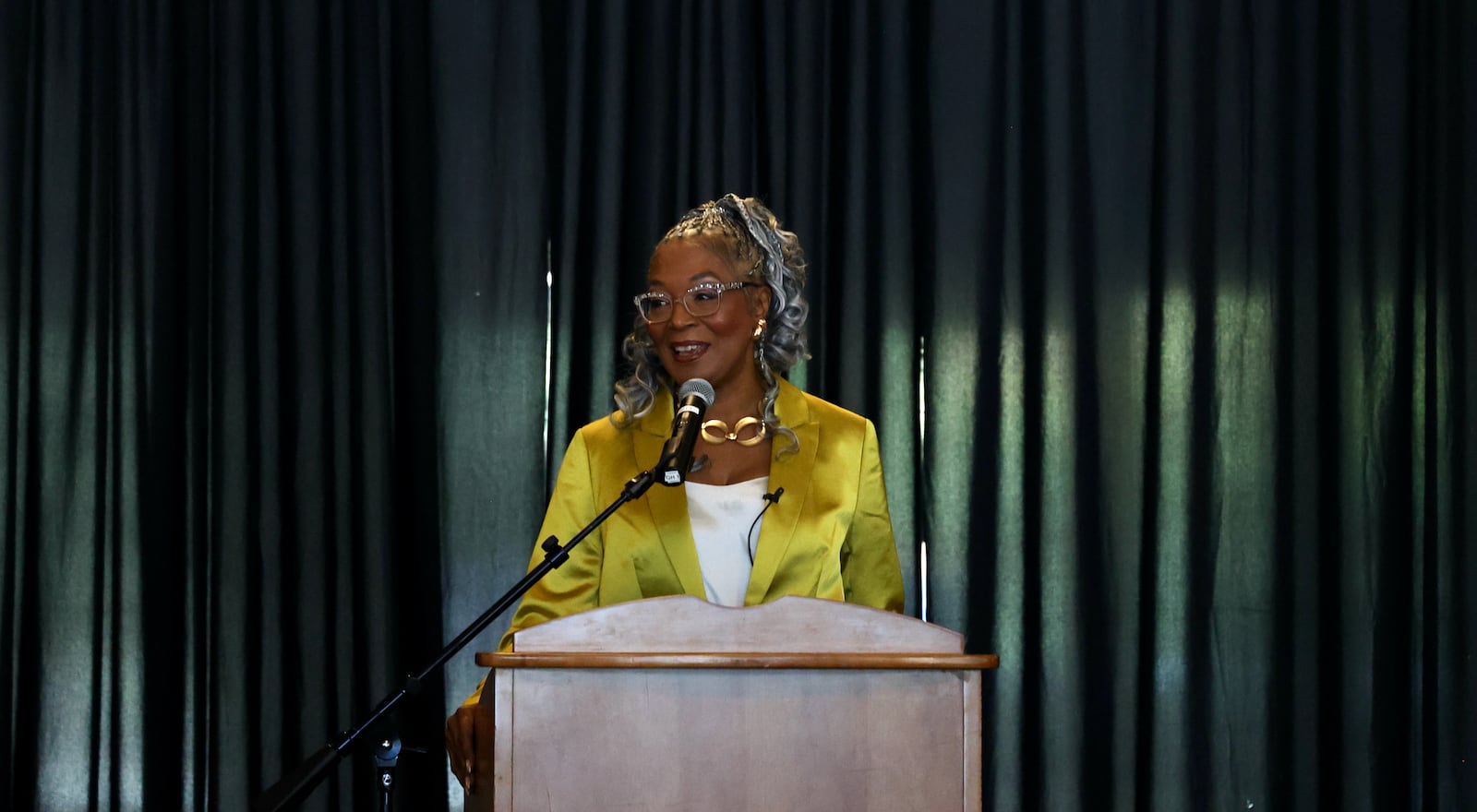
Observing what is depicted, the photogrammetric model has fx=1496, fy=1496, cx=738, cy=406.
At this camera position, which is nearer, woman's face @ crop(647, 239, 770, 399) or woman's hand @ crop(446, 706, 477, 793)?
woman's hand @ crop(446, 706, 477, 793)

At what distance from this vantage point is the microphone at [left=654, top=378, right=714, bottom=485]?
84.7 inches

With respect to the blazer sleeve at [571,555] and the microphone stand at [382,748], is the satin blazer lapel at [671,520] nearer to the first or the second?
the blazer sleeve at [571,555]

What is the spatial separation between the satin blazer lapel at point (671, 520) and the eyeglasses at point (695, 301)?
0.24m

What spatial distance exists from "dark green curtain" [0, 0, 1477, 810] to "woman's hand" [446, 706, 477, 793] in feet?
5.83

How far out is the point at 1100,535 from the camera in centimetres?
406

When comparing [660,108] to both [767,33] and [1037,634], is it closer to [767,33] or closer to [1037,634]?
[767,33]

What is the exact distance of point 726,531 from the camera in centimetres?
304

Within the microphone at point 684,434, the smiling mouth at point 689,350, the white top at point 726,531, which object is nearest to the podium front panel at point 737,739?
the microphone at point 684,434

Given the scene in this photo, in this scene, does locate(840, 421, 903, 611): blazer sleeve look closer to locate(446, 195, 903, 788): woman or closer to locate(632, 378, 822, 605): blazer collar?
locate(446, 195, 903, 788): woman

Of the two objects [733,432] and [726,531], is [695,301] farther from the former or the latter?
[726,531]

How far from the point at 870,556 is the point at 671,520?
16.9 inches

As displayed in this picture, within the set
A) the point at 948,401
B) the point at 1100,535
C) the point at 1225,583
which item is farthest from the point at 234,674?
the point at 1225,583

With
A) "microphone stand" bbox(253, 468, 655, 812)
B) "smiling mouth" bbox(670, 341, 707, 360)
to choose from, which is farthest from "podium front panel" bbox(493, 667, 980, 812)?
"smiling mouth" bbox(670, 341, 707, 360)

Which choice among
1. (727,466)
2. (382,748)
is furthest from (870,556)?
(382,748)
